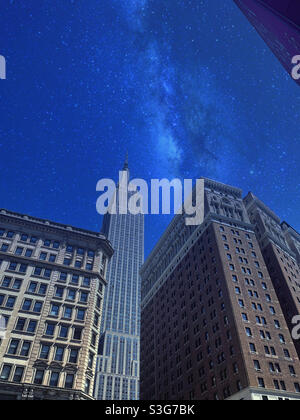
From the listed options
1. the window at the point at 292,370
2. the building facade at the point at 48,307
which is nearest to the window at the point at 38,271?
the building facade at the point at 48,307

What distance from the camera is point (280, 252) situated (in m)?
88.5

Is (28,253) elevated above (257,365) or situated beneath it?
elevated above

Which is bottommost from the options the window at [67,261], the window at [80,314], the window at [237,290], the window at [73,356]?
the window at [73,356]

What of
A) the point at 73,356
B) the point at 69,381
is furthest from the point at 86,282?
the point at 69,381

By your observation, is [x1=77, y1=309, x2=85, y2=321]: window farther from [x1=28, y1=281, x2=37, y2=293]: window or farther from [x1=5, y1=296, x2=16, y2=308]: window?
[x1=5, y1=296, x2=16, y2=308]: window

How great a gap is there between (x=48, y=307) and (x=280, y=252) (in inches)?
2498

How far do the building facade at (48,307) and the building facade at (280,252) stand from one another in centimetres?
4352

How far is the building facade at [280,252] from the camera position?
77.0 metres

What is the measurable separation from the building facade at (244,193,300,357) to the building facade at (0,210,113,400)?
43517 mm

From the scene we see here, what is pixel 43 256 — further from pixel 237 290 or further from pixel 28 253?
pixel 237 290

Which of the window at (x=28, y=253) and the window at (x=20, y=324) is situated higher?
the window at (x=28, y=253)

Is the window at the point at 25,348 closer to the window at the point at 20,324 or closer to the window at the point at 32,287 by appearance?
the window at the point at 20,324

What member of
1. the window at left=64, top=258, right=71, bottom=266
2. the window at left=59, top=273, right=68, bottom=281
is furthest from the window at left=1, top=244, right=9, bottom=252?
the window at left=59, top=273, right=68, bottom=281

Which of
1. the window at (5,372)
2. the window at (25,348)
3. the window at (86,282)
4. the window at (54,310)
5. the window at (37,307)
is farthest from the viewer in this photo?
the window at (86,282)
